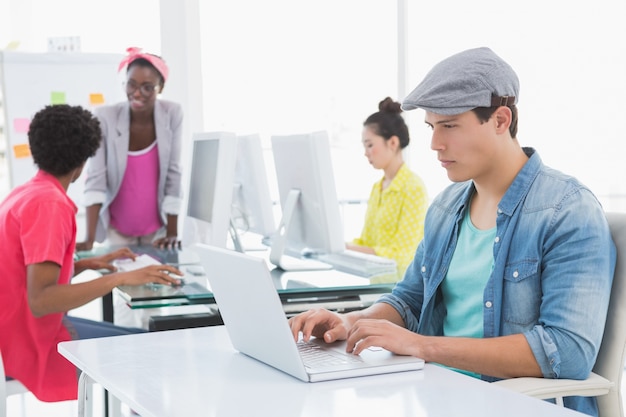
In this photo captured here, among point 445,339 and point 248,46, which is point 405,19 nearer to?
point 248,46

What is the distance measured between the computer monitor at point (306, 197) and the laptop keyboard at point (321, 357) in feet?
3.27

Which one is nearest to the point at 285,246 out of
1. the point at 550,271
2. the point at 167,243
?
the point at 167,243

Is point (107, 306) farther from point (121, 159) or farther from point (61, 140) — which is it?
point (61, 140)

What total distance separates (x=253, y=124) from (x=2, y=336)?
2.66 metres

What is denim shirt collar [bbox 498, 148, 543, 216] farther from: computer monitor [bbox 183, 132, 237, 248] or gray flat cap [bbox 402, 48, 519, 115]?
computer monitor [bbox 183, 132, 237, 248]

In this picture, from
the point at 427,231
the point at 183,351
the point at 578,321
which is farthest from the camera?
the point at 427,231

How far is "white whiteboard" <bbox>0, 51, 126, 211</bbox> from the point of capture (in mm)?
4672

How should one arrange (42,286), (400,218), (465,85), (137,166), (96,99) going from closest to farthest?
(465,85) → (42,286) → (400,218) → (137,166) → (96,99)

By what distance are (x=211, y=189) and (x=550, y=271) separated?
132 centimetres

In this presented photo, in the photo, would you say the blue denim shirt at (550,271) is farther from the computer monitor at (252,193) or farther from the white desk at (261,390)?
the computer monitor at (252,193)

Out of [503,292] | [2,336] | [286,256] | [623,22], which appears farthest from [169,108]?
[503,292]

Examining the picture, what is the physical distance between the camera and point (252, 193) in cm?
316

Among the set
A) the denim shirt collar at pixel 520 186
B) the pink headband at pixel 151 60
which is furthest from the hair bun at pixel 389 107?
the denim shirt collar at pixel 520 186

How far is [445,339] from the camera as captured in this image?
155 cm
